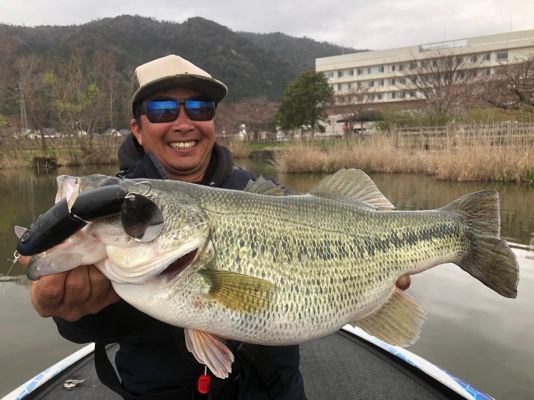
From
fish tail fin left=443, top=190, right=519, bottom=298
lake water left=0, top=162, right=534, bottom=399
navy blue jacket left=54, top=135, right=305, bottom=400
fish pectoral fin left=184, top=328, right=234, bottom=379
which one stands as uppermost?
fish tail fin left=443, top=190, right=519, bottom=298

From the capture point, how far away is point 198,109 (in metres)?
2.72

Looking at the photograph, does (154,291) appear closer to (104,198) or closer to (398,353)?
(104,198)

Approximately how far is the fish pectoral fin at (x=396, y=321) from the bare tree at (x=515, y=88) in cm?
2714

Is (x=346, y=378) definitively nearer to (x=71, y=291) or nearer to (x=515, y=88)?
(x=71, y=291)

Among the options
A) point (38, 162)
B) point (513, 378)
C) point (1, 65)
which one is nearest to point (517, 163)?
point (513, 378)

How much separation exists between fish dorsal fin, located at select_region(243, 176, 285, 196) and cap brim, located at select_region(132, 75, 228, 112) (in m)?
0.84

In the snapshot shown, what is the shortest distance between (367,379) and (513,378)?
2099 mm

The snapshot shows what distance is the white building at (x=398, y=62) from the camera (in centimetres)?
6544

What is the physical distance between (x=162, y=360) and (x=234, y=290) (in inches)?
30.2

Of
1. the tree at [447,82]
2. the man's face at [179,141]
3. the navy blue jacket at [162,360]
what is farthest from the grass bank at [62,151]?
the navy blue jacket at [162,360]

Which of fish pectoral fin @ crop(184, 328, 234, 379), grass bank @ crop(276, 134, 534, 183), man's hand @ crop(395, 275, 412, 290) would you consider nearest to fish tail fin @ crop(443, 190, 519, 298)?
man's hand @ crop(395, 275, 412, 290)

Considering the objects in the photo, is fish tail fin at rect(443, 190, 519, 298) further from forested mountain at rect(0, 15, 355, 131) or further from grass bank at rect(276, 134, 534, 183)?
forested mountain at rect(0, 15, 355, 131)

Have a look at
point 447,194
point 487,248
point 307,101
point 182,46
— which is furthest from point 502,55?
point 182,46

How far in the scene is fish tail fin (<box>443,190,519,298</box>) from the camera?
223 centimetres
